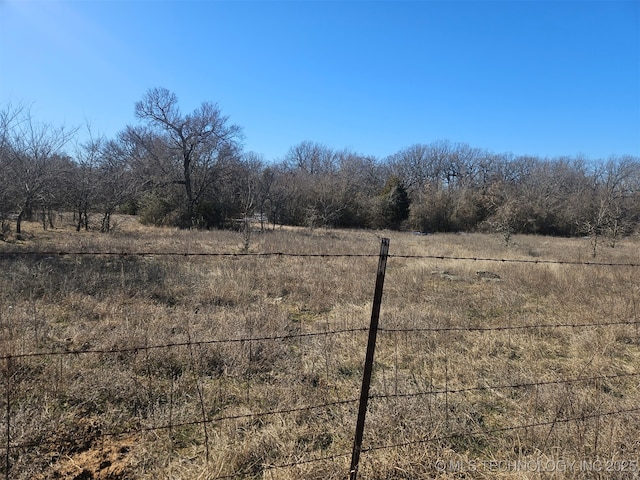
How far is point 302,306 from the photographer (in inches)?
241

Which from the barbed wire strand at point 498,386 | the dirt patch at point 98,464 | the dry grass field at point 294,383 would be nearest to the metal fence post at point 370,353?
the dry grass field at point 294,383

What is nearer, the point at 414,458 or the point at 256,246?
the point at 414,458

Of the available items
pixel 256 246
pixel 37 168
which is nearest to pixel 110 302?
pixel 256 246

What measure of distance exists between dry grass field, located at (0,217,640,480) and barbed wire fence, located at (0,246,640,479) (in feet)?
0.06

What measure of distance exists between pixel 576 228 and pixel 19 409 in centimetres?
4247

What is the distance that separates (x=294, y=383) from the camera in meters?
3.30

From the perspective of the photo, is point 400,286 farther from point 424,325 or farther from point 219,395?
point 219,395

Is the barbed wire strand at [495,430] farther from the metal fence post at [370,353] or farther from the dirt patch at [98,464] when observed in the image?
the dirt patch at [98,464]

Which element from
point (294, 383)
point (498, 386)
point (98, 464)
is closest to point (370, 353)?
point (294, 383)

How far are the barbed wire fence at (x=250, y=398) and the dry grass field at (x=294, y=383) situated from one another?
0.06 feet

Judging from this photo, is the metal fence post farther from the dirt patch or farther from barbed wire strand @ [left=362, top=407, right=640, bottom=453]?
the dirt patch

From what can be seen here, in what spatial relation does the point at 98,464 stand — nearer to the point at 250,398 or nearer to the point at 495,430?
the point at 250,398

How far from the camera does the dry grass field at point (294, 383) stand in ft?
7.56

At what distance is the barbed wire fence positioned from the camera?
241 centimetres
